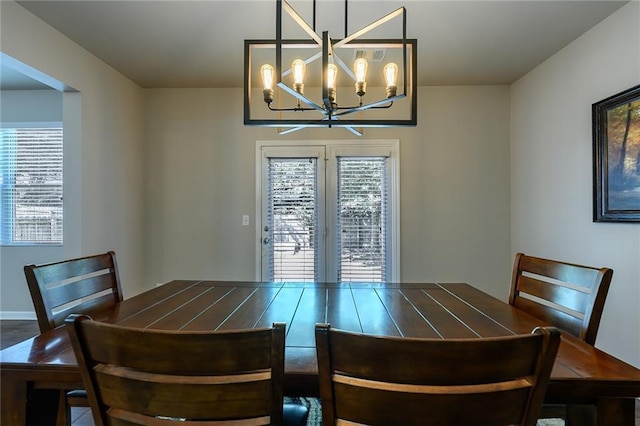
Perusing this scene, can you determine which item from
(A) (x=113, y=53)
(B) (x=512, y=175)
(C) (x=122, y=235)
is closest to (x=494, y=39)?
(B) (x=512, y=175)

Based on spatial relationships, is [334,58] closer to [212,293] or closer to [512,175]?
[212,293]

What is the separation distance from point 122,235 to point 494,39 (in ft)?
12.9

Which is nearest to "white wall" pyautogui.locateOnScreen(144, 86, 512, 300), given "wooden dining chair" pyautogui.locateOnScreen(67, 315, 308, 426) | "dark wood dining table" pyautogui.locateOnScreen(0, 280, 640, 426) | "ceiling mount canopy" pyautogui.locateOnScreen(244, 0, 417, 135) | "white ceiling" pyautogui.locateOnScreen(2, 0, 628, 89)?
"white ceiling" pyautogui.locateOnScreen(2, 0, 628, 89)

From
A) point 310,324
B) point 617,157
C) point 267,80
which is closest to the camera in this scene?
point 310,324

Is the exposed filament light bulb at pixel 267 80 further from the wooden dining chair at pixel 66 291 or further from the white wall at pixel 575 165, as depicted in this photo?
the white wall at pixel 575 165

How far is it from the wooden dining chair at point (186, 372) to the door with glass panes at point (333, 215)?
2.80 metres

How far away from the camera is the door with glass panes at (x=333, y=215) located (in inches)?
137

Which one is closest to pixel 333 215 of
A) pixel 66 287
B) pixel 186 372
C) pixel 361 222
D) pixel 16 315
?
pixel 361 222

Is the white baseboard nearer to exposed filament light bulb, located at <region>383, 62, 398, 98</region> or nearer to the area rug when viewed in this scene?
the area rug

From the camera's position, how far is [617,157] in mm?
2209

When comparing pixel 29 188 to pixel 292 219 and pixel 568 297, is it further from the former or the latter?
pixel 568 297

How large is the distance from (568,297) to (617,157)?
1.59 meters

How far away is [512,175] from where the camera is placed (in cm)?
344

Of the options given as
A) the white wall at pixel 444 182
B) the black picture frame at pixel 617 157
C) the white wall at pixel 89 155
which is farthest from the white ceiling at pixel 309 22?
the black picture frame at pixel 617 157
